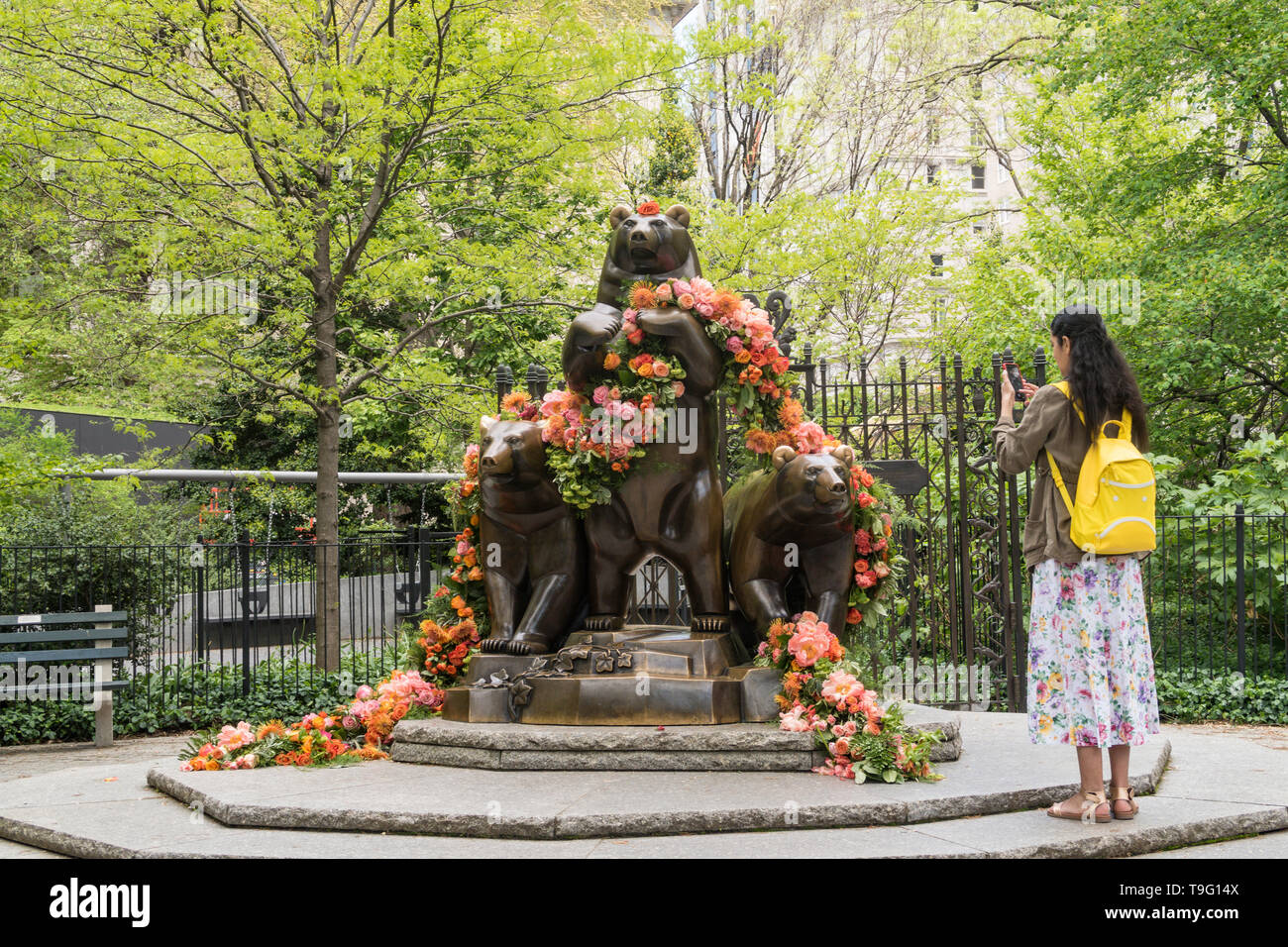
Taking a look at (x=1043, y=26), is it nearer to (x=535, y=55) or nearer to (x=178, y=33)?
(x=535, y=55)

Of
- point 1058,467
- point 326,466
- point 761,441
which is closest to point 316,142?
point 326,466

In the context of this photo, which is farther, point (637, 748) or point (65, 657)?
point (65, 657)

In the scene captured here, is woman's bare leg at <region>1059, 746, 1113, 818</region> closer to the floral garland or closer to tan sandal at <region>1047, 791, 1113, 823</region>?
tan sandal at <region>1047, 791, 1113, 823</region>

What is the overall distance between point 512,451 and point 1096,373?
3.03 meters

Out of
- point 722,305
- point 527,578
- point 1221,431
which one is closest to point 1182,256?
point 1221,431

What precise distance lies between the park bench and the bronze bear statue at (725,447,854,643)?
255 inches

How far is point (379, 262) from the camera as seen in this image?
1090 cm

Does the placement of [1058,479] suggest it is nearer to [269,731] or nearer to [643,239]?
[643,239]

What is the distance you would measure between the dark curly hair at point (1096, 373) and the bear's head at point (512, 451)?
2.86 meters

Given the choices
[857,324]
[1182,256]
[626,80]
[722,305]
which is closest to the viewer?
[722,305]

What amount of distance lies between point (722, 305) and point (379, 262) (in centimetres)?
595

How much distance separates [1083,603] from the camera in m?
4.17

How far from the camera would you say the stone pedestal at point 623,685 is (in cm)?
550

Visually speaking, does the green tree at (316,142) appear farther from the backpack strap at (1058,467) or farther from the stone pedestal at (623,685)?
the backpack strap at (1058,467)
